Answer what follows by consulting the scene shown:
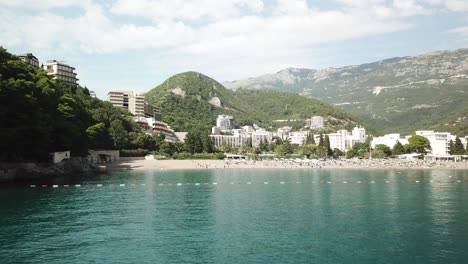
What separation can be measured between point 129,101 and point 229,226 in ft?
446

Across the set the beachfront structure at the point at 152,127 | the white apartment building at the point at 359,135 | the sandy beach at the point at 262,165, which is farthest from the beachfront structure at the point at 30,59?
the white apartment building at the point at 359,135

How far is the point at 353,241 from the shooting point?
904 inches

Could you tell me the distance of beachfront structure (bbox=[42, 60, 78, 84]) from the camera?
122 m

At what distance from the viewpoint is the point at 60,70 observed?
122938mm

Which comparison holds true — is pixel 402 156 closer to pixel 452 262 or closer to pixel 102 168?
pixel 102 168

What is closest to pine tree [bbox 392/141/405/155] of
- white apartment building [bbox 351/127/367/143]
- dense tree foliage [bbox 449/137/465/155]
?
dense tree foliage [bbox 449/137/465/155]

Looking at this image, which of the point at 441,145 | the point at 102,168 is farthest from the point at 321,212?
the point at 441,145

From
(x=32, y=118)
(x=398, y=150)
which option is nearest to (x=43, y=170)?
(x=32, y=118)

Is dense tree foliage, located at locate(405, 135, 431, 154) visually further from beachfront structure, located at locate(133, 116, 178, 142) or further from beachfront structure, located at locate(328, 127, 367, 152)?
beachfront structure, located at locate(133, 116, 178, 142)

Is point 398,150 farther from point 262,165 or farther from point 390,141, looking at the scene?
point 262,165

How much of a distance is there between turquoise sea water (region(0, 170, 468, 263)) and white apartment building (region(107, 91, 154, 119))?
111 meters

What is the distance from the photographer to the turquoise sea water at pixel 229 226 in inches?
803

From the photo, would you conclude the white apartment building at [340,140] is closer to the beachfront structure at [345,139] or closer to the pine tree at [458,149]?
the beachfront structure at [345,139]

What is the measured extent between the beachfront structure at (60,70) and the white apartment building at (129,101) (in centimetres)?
2443
